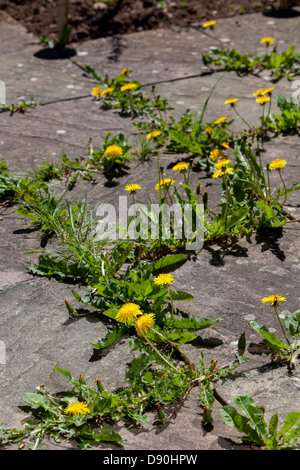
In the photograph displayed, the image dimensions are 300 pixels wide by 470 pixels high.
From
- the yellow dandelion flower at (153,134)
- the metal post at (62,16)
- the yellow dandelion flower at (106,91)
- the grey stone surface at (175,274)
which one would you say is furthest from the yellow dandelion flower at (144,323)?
the metal post at (62,16)

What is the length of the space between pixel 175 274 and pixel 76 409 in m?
0.88

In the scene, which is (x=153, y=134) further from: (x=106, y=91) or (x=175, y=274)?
(x=175, y=274)

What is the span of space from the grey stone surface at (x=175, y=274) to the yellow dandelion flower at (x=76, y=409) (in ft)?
0.33

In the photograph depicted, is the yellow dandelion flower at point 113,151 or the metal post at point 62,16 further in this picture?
the metal post at point 62,16

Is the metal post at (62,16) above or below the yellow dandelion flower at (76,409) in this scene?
above

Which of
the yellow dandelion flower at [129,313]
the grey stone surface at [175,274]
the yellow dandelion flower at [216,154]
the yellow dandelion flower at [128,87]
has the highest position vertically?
the yellow dandelion flower at [128,87]

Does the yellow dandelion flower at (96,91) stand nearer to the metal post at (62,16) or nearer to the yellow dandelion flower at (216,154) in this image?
the yellow dandelion flower at (216,154)

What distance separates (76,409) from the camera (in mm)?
1915

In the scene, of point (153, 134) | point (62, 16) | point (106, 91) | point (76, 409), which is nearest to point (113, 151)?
point (153, 134)

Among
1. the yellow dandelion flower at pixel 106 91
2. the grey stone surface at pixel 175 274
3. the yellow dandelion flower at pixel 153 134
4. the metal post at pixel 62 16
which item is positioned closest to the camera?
the grey stone surface at pixel 175 274

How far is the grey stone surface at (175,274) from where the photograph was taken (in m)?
2.03

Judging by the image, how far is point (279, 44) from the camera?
5.16 meters

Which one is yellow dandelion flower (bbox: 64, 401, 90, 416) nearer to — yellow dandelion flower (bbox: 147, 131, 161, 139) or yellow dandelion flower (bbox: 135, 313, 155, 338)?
yellow dandelion flower (bbox: 135, 313, 155, 338)
